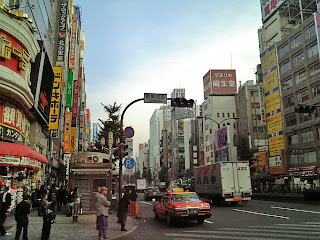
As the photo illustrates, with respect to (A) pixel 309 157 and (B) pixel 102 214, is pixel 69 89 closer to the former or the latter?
(B) pixel 102 214

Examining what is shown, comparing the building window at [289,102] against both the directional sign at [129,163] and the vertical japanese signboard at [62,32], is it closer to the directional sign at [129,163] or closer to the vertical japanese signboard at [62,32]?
the vertical japanese signboard at [62,32]

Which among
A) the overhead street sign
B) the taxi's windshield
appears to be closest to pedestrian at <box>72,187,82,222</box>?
the taxi's windshield

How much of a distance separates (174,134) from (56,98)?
312 ft

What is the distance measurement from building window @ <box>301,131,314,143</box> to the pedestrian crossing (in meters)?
37.3

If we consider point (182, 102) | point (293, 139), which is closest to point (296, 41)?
point (293, 139)

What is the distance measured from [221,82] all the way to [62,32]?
6557 cm

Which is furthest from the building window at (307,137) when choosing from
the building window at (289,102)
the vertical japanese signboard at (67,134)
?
the vertical japanese signboard at (67,134)

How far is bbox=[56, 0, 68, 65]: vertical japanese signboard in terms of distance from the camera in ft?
106

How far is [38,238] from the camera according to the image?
395 inches

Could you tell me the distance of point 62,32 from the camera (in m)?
33.4

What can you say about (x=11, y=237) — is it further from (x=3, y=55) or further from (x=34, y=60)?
(x=34, y=60)

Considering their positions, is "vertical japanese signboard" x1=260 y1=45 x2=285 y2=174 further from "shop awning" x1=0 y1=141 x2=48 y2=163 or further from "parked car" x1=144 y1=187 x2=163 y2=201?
"shop awning" x1=0 y1=141 x2=48 y2=163

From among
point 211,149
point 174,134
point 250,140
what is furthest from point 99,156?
point 174,134

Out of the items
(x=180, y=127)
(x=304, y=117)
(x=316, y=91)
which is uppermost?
(x=180, y=127)
